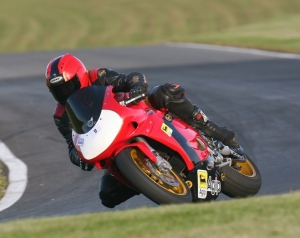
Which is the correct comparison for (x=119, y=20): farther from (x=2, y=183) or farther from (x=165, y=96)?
(x=165, y=96)

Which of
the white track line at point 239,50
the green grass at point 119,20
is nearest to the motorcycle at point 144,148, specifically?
the white track line at point 239,50

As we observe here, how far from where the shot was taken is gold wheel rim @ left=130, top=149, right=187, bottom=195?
18.5 feet

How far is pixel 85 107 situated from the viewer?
6055 millimetres

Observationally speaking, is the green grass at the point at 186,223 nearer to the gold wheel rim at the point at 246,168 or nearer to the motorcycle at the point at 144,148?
the motorcycle at the point at 144,148

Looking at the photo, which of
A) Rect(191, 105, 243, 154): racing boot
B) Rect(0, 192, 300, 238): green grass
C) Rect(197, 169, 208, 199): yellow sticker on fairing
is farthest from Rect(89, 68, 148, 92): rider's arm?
Rect(0, 192, 300, 238): green grass

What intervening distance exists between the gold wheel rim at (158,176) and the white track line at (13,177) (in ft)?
7.52

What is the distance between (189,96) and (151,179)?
7.70m

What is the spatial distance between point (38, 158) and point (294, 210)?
5627mm

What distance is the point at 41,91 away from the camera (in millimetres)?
14672

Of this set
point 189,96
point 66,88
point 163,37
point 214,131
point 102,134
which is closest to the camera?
point 102,134

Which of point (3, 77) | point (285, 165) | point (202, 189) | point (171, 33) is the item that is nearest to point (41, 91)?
point (3, 77)

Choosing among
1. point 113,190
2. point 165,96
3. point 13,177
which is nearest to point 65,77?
point 165,96

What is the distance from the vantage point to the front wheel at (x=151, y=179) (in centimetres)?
550

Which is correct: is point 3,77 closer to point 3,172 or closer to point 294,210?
point 3,172
